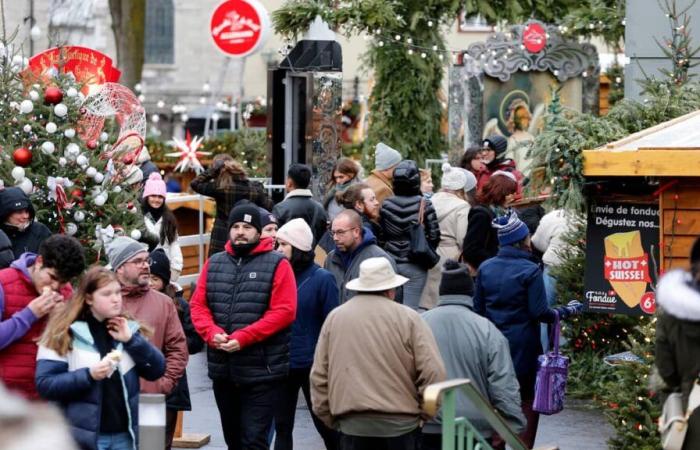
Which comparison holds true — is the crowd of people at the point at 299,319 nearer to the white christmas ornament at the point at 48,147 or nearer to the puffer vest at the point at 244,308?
the puffer vest at the point at 244,308

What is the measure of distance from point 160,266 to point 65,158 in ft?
5.17

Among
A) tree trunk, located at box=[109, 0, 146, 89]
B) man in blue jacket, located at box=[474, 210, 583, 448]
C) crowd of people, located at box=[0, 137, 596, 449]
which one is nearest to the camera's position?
crowd of people, located at box=[0, 137, 596, 449]

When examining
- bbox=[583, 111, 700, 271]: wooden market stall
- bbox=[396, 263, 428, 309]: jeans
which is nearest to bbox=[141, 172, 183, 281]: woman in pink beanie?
bbox=[396, 263, 428, 309]: jeans

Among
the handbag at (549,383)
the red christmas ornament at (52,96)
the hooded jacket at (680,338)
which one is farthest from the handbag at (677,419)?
the red christmas ornament at (52,96)

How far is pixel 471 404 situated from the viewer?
27.4 feet

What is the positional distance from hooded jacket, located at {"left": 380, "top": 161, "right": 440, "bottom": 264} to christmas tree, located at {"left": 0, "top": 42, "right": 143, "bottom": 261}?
78.8 inches

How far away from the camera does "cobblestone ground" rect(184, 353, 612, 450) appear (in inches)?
445

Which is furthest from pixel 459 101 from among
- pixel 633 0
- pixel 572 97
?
pixel 633 0

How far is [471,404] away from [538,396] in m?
1.69

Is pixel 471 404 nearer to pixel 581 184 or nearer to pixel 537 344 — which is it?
pixel 537 344

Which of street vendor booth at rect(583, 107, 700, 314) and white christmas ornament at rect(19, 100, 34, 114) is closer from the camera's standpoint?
street vendor booth at rect(583, 107, 700, 314)

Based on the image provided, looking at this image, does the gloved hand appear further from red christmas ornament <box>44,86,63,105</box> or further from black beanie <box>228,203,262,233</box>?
red christmas ornament <box>44,86,63,105</box>

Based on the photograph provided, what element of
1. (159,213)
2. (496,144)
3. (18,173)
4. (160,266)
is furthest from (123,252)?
(496,144)

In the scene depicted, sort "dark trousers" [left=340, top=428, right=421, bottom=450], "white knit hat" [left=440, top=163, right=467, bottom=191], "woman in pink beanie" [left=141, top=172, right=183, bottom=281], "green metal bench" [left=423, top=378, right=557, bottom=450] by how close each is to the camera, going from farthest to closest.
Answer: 1. "woman in pink beanie" [left=141, top=172, right=183, bottom=281]
2. "white knit hat" [left=440, top=163, right=467, bottom=191]
3. "dark trousers" [left=340, top=428, right=421, bottom=450]
4. "green metal bench" [left=423, top=378, right=557, bottom=450]
